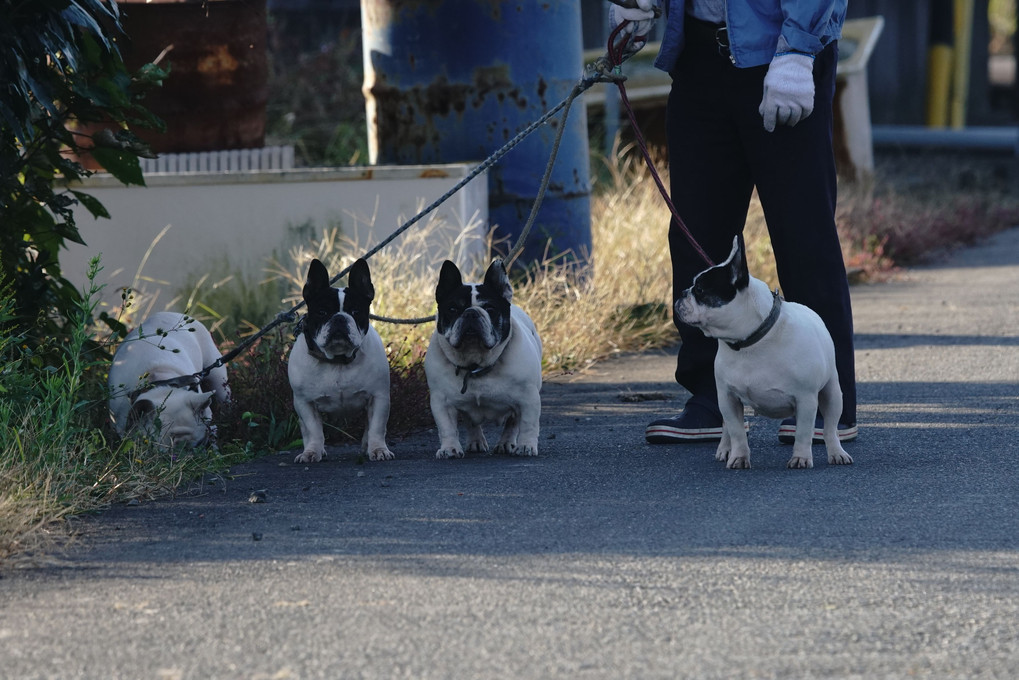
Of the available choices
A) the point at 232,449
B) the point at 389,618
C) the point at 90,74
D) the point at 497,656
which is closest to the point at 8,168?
the point at 90,74

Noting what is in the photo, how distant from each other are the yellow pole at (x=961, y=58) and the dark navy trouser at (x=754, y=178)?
604 inches

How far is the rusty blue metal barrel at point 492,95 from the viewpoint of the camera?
793 centimetres

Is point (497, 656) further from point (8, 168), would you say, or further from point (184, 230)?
point (184, 230)

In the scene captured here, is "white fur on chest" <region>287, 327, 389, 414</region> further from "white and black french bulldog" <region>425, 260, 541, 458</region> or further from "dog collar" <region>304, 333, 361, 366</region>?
"white and black french bulldog" <region>425, 260, 541, 458</region>

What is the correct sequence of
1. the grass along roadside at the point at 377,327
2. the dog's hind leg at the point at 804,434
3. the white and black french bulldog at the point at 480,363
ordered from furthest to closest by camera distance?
the white and black french bulldog at the point at 480,363 → the dog's hind leg at the point at 804,434 → the grass along roadside at the point at 377,327

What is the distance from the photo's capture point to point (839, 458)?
15.5 ft

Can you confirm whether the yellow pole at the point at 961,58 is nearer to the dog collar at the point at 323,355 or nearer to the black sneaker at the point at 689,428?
the black sneaker at the point at 689,428

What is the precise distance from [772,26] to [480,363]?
1.51 meters

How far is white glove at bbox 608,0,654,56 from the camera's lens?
16.3ft

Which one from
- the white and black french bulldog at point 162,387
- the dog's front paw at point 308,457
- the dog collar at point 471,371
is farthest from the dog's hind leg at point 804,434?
the white and black french bulldog at point 162,387

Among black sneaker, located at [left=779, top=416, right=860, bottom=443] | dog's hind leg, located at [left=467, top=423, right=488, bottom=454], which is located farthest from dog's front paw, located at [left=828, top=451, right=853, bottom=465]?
dog's hind leg, located at [left=467, top=423, right=488, bottom=454]

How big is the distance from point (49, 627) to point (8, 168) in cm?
253

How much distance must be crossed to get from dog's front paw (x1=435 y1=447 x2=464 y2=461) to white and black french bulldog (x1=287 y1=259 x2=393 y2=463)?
18cm

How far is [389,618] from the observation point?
3.19m
